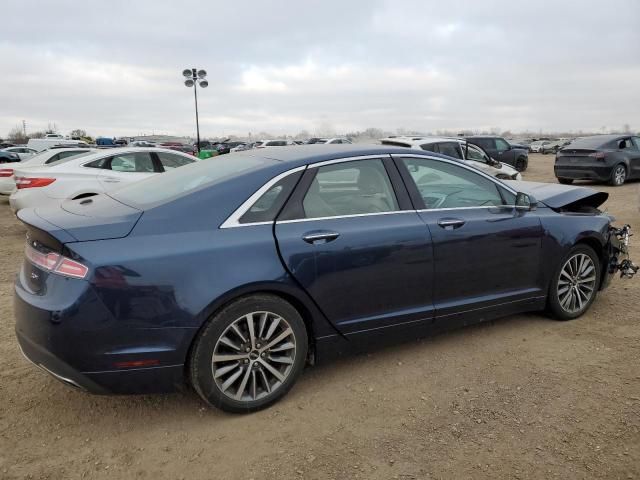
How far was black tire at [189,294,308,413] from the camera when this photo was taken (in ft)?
9.06

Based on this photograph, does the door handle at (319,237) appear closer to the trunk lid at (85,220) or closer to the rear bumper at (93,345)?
the rear bumper at (93,345)

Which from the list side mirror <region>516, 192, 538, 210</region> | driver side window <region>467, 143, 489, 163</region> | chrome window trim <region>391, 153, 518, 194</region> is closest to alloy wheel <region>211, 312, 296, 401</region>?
chrome window trim <region>391, 153, 518, 194</region>

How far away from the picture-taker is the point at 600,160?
46.8 feet

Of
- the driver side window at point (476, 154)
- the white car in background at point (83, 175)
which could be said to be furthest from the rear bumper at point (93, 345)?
the driver side window at point (476, 154)

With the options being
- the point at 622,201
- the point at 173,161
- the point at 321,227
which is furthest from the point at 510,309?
the point at 622,201

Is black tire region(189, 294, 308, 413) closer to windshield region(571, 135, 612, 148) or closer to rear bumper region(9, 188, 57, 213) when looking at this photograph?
rear bumper region(9, 188, 57, 213)

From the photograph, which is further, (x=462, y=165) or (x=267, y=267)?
(x=462, y=165)

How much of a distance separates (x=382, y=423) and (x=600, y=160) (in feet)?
46.2

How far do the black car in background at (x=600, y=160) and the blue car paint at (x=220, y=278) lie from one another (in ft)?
40.1

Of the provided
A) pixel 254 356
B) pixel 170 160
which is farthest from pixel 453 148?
pixel 254 356

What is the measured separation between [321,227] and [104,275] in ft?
4.14

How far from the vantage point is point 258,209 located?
2992 millimetres

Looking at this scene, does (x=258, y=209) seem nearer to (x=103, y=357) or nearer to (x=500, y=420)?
(x=103, y=357)

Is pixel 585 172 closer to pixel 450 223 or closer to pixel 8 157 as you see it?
pixel 450 223
